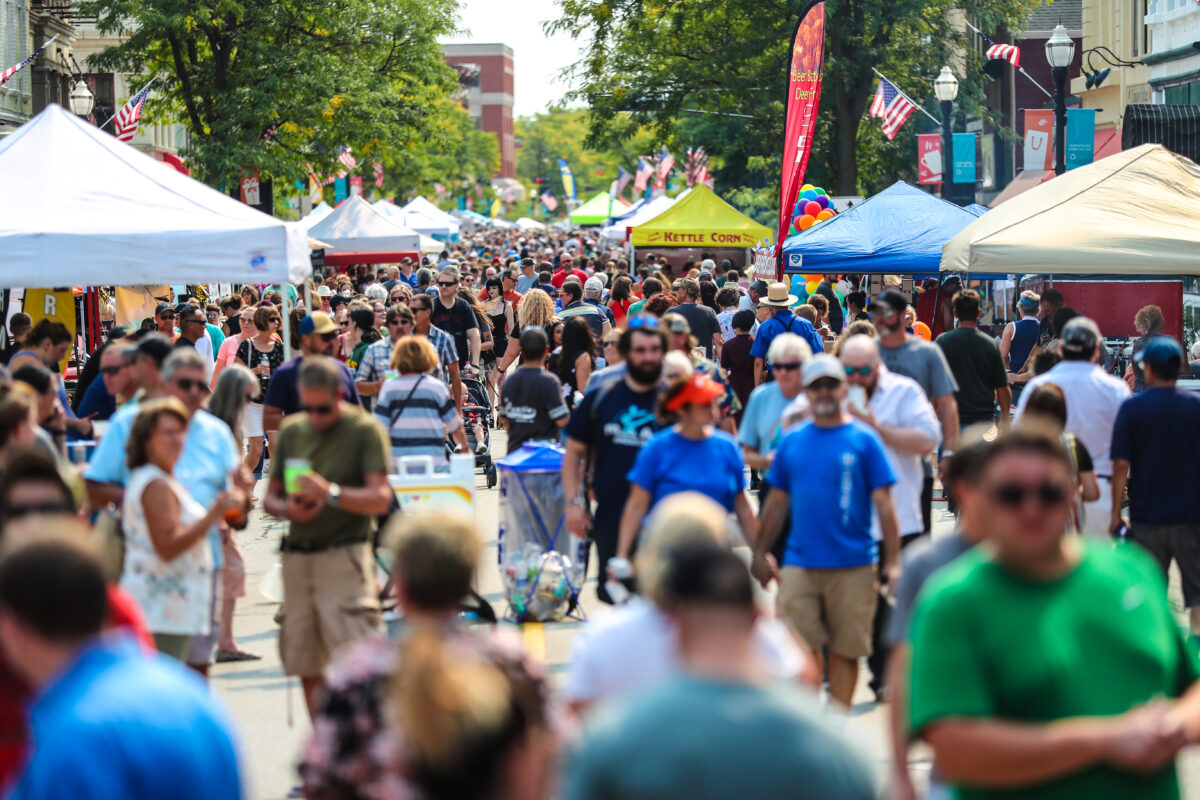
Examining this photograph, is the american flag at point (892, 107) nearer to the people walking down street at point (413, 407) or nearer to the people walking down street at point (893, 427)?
the people walking down street at point (413, 407)

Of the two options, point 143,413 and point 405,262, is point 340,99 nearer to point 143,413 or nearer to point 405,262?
point 405,262

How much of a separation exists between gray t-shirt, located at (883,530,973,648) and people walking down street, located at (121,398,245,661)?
9.10ft

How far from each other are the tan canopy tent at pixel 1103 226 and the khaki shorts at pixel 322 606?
7576 mm

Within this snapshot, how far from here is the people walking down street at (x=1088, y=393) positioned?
28.2 ft

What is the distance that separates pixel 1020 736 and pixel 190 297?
2190 cm

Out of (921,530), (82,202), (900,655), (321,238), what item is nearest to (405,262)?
(321,238)

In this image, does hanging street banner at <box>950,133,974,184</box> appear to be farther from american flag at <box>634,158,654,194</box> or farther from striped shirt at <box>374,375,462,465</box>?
striped shirt at <box>374,375,462,465</box>

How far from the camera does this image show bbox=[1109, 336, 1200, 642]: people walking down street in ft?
25.9

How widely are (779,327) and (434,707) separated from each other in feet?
35.1

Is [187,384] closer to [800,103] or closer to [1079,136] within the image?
[800,103]

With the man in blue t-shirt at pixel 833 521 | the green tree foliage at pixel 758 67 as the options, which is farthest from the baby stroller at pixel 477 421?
the green tree foliage at pixel 758 67

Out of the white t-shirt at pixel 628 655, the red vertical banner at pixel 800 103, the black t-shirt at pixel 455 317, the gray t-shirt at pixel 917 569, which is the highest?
the red vertical banner at pixel 800 103

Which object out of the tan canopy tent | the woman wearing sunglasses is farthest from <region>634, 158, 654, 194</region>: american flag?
the woman wearing sunglasses

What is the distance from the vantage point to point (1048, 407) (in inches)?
300
